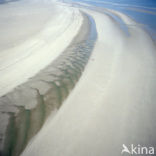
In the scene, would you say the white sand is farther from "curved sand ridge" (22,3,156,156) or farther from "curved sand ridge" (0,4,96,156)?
"curved sand ridge" (22,3,156,156)

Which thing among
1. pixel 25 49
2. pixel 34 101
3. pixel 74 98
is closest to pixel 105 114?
pixel 74 98

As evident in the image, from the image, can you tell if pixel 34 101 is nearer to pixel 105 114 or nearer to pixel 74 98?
pixel 74 98

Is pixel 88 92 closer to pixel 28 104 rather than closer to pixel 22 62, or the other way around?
pixel 28 104

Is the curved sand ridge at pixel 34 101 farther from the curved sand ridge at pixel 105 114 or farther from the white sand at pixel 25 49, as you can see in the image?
the white sand at pixel 25 49

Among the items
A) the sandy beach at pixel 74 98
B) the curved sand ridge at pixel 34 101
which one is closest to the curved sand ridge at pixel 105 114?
the sandy beach at pixel 74 98

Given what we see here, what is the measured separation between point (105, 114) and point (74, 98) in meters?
1.26

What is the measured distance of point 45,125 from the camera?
10.6 feet

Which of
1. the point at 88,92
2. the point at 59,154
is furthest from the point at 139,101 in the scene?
the point at 59,154

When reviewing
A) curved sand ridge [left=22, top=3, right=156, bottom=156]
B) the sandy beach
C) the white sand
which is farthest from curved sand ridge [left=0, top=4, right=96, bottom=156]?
the white sand

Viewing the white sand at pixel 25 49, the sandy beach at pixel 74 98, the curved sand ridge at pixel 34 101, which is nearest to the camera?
the curved sand ridge at pixel 34 101

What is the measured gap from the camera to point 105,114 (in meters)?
3.69

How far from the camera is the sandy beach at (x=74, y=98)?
114 inches

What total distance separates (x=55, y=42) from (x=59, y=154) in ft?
22.8

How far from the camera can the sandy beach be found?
9.54 ft
